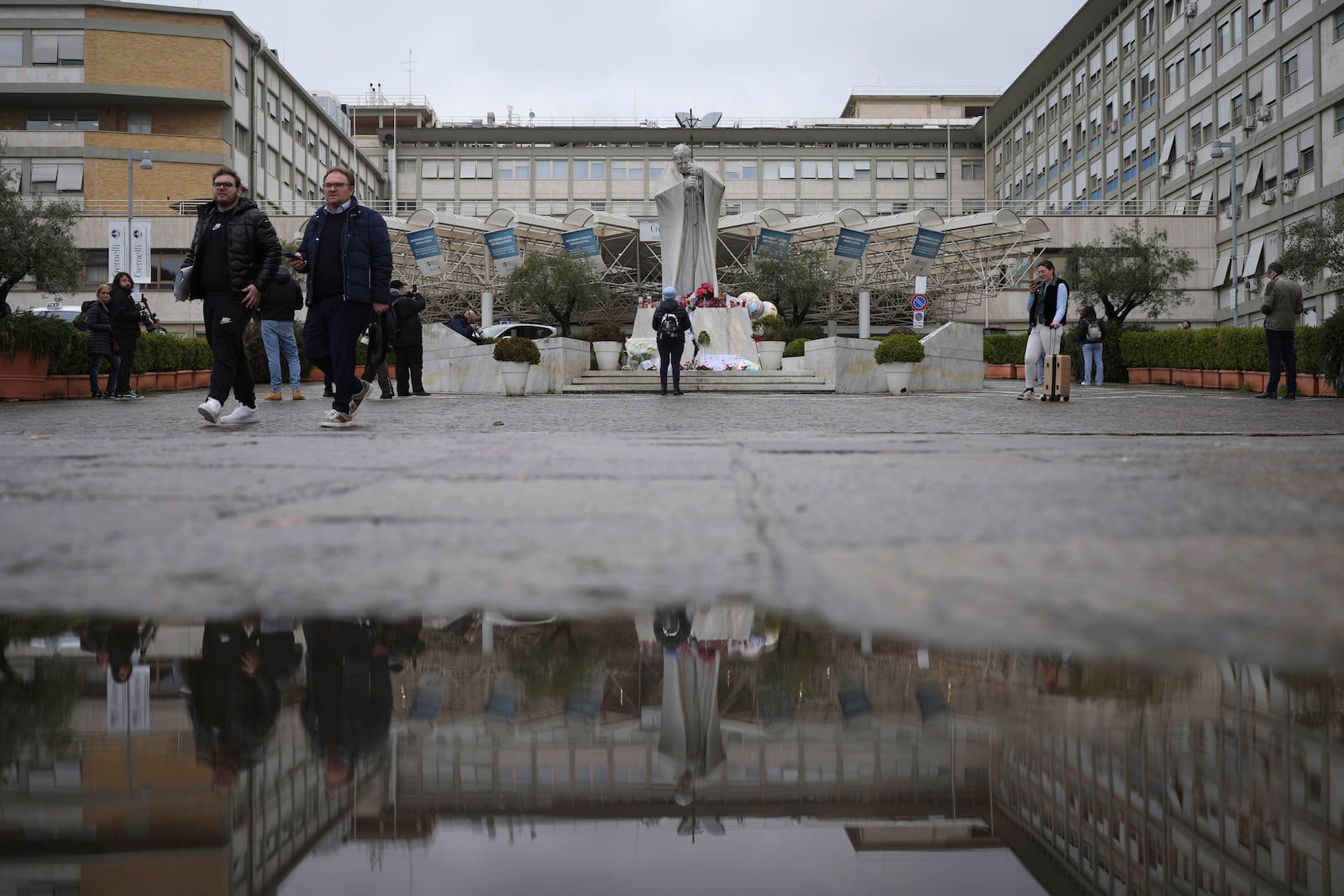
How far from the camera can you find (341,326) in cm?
895

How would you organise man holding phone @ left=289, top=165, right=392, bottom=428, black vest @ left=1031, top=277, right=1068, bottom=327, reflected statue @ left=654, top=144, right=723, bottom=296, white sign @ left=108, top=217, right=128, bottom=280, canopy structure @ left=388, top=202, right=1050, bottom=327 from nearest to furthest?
man holding phone @ left=289, top=165, right=392, bottom=428, black vest @ left=1031, top=277, right=1068, bottom=327, reflected statue @ left=654, top=144, right=723, bottom=296, white sign @ left=108, top=217, right=128, bottom=280, canopy structure @ left=388, top=202, right=1050, bottom=327

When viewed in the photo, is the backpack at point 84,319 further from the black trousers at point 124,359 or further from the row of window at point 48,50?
the row of window at point 48,50

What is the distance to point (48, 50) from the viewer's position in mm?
58500

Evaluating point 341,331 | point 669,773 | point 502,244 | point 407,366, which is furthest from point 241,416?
point 502,244

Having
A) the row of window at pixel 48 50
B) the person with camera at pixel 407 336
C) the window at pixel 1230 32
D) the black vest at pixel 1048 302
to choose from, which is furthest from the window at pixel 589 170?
the black vest at pixel 1048 302

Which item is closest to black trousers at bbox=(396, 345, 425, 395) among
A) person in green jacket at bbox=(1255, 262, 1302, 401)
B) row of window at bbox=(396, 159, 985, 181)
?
person in green jacket at bbox=(1255, 262, 1302, 401)

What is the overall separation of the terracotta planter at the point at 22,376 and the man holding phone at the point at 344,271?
10015 mm

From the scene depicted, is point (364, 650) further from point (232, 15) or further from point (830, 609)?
point (232, 15)

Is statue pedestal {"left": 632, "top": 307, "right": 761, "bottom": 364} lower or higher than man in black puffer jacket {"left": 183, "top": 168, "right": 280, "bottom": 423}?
higher

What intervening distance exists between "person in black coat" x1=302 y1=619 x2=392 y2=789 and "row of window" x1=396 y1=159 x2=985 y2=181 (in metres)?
80.8

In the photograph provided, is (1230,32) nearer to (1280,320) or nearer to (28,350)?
(1280,320)

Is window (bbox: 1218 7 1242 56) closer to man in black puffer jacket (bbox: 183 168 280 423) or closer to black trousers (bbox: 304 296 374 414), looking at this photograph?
black trousers (bbox: 304 296 374 414)

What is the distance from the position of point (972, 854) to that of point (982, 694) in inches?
13.9

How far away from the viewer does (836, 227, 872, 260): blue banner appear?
47.5 meters
